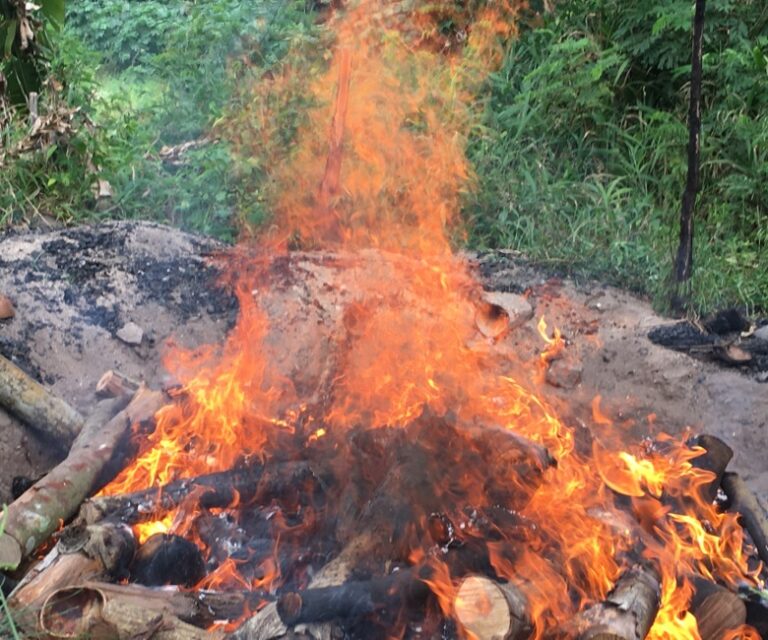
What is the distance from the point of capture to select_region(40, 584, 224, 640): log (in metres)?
2.79

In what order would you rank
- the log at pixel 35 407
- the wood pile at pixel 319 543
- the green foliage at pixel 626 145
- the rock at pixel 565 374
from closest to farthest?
the wood pile at pixel 319 543
the log at pixel 35 407
the rock at pixel 565 374
the green foliage at pixel 626 145

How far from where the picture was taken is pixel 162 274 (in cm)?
565

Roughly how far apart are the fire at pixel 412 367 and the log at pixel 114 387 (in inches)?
11.3

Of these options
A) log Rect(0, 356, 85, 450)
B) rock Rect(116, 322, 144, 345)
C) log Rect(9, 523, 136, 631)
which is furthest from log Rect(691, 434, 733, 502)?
rock Rect(116, 322, 144, 345)

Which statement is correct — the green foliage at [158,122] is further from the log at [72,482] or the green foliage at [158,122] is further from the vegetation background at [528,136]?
the log at [72,482]

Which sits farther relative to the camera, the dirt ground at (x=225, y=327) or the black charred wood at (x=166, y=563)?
the dirt ground at (x=225, y=327)

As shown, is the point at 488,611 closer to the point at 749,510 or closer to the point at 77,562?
the point at 77,562

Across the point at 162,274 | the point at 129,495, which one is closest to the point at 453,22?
the point at 162,274

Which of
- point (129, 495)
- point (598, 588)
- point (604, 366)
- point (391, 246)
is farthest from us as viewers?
point (391, 246)

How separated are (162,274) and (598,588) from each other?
12.2ft

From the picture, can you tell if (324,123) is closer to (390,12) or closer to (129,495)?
(390,12)

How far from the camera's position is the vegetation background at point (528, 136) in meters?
6.67

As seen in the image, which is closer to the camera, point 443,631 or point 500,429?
point 443,631

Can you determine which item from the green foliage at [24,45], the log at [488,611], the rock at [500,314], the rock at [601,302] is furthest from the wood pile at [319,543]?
the green foliage at [24,45]
